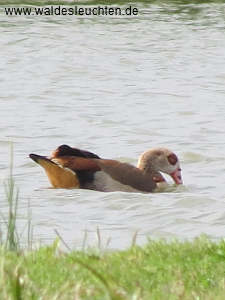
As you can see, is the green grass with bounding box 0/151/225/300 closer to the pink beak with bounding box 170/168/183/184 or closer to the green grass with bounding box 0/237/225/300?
the green grass with bounding box 0/237/225/300

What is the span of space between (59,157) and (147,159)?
1.23 metres

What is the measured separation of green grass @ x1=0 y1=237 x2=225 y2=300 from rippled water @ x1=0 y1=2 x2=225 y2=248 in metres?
2.82

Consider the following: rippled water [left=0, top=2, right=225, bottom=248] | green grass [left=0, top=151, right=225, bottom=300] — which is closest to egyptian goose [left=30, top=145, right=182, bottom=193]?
rippled water [left=0, top=2, right=225, bottom=248]

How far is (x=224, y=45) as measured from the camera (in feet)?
79.0

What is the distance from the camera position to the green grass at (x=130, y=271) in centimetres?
476

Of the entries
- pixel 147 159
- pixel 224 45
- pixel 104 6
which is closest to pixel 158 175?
pixel 147 159

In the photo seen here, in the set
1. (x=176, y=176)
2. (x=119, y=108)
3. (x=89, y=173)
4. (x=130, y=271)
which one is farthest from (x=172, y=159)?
(x=130, y=271)

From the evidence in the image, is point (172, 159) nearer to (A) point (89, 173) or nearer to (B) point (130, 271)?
(A) point (89, 173)

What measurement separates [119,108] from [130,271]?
1151 centimetres

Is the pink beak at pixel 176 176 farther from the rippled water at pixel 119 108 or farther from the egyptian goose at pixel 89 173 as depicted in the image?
the egyptian goose at pixel 89 173

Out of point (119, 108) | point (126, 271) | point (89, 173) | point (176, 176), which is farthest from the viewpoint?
point (119, 108)

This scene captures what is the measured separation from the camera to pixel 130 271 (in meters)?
5.71

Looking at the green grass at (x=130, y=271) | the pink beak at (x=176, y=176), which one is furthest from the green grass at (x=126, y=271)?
the pink beak at (x=176, y=176)

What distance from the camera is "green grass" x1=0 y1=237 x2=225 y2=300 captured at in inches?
187
